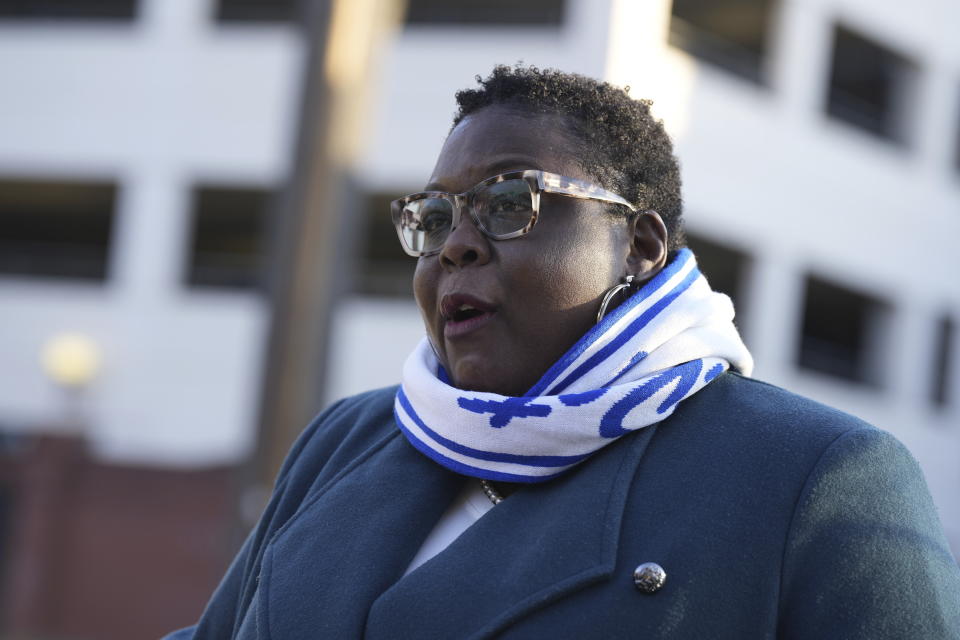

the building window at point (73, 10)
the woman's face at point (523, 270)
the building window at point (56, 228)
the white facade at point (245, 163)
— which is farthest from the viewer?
the building window at point (56, 228)

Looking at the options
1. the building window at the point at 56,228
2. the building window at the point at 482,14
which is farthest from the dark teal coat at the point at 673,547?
the building window at the point at 56,228

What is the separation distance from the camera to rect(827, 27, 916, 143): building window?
15.8 m

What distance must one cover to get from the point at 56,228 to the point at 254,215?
108 inches

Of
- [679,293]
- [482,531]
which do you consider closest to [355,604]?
[482,531]

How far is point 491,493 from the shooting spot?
226 cm

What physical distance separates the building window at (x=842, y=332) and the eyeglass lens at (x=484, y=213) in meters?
13.5

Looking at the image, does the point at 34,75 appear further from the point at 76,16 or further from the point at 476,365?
the point at 476,365

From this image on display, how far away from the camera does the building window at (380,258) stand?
45.5ft

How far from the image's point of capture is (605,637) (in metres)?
1.91

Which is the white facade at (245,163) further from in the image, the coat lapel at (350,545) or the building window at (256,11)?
the coat lapel at (350,545)

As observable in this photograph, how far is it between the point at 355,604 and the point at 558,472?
0.40 meters

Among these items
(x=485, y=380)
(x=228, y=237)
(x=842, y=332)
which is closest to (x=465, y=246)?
(x=485, y=380)

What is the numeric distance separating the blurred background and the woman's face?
926 centimetres

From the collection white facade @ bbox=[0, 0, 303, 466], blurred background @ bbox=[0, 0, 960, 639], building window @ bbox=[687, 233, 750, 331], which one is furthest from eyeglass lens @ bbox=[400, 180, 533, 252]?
white facade @ bbox=[0, 0, 303, 466]
